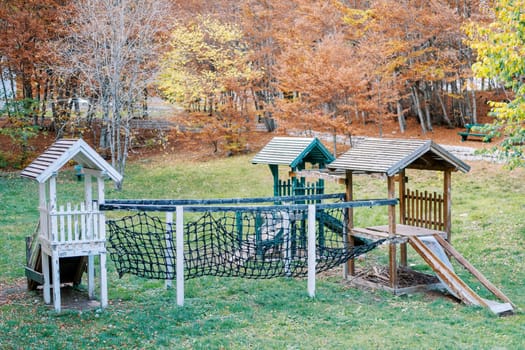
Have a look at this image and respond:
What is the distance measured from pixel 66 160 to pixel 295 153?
Answer: 5.34 meters

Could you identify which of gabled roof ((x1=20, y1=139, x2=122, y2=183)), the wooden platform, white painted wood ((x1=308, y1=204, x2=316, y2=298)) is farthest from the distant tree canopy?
Answer: gabled roof ((x1=20, y1=139, x2=122, y2=183))

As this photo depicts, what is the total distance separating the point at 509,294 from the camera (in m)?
11.0

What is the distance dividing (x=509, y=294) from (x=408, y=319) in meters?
2.48

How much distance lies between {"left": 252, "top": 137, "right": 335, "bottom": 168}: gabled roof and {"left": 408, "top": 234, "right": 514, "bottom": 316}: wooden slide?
342 cm

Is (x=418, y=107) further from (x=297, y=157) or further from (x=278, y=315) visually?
(x=278, y=315)

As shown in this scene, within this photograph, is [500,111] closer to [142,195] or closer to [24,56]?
[142,195]

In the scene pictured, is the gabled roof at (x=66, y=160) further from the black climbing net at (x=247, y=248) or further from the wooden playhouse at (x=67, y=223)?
the black climbing net at (x=247, y=248)

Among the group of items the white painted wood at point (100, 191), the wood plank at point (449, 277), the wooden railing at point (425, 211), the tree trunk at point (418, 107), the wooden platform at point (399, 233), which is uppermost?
the tree trunk at point (418, 107)

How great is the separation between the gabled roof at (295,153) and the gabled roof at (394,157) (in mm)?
1708

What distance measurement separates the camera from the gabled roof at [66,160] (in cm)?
993

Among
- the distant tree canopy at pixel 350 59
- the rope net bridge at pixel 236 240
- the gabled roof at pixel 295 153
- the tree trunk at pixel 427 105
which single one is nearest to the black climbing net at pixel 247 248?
the rope net bridge at pixel 236 240

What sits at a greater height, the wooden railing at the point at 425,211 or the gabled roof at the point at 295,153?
the gabled roof at the point at 295,153

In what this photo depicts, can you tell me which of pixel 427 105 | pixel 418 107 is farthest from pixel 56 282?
pixel 427 105

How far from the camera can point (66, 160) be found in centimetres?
996
